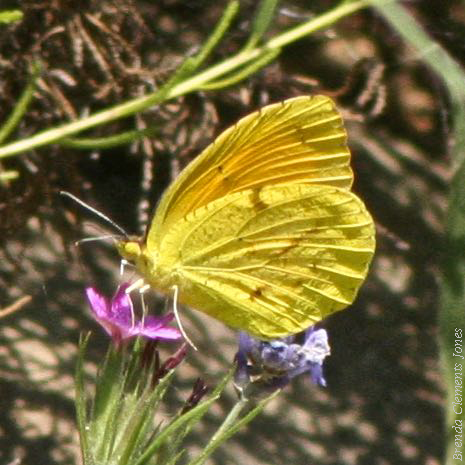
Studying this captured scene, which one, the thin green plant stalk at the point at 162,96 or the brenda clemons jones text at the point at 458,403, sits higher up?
the thin green plant stalk at the point at 162,96

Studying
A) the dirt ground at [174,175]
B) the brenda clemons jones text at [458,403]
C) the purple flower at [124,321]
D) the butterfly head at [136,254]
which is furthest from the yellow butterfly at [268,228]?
the dirt ground at [174,175]

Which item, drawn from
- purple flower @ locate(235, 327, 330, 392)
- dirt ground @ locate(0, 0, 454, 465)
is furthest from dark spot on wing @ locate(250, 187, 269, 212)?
dirt ground @ locate(0, 0, 454, 465)

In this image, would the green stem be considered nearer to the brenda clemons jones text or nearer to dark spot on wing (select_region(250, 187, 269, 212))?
the brenda clemons jones text

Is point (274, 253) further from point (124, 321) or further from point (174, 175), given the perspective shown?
point (174, 175)

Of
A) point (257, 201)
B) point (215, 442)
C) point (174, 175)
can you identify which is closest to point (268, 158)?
point (257, 201)

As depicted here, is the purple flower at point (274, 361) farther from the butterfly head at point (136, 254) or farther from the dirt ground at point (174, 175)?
the dirt ground at point (174, 175)

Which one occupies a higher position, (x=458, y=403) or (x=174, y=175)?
(x=458, y=403)

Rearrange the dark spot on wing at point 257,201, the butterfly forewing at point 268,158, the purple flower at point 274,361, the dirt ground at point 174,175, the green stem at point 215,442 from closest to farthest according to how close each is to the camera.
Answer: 1. the green stem at point 215,442
2. the purple flower at point 274,361
3. the butterfly forewing at point 268,158
4. the dark spot on wing at point 257,201
5. the dirt ground at point 174,175
